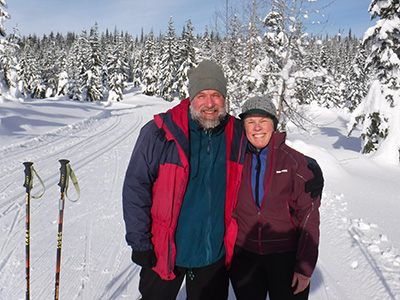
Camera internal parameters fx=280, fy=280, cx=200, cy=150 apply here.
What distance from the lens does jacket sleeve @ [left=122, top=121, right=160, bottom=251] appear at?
7.43 feet

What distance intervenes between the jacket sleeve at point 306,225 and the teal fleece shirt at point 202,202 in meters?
0.66

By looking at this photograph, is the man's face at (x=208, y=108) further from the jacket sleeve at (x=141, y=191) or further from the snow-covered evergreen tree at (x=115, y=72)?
the snow-covered evergreen tree at (x=115, y=72)

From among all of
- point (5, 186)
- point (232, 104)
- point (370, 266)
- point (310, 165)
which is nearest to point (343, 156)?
point (232, 104)

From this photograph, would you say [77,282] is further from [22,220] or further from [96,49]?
[96,49]

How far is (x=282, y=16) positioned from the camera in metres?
9.16

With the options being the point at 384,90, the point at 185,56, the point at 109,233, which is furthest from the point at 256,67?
the point at 185,56

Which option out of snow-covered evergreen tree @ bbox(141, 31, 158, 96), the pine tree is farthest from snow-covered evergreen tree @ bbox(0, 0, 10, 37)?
snow-covered evergreen tree @ bbox(141, 31, 158, 96)

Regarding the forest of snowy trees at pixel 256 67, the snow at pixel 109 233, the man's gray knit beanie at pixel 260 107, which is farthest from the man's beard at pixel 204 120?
the forest of snowy trees at pixel 256 67

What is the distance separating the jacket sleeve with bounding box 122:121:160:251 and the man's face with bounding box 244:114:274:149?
0.90m

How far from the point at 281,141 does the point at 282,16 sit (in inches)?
319

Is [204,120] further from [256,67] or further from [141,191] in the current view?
[256,67]

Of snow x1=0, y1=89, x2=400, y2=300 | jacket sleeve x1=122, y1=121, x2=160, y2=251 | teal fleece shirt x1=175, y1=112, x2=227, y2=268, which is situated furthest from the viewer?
snow x1=0, y1=89, x2=400, y2=300

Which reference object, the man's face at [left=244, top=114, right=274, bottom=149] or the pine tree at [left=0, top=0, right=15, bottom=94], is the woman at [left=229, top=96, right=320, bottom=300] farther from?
the pine tree at [left=0, top=0, right=15, bottom=94]

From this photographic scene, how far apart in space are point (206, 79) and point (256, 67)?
16.6 meters
